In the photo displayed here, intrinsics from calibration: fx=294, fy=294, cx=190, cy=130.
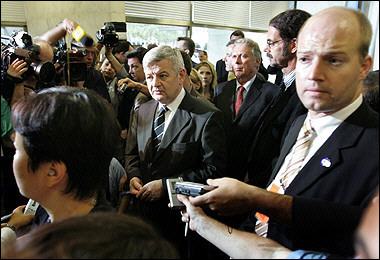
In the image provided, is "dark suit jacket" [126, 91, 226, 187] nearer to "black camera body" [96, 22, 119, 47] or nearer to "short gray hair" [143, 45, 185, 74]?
"short gray hair" [143, 45, 185, 74]

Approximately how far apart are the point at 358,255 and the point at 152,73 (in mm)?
1482

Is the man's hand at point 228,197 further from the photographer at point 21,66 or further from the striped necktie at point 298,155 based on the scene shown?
the photographer at point 21,66

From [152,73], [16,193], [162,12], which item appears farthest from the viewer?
[162,12]

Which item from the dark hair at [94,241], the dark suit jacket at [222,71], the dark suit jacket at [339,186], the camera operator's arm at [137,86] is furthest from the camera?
the dark suit jacket at [222,71]

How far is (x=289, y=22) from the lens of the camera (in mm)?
1479

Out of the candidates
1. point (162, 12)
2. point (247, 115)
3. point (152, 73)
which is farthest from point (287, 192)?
point (162, 12)

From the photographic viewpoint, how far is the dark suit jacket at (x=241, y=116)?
1.78 m

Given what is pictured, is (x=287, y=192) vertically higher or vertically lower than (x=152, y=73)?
lower

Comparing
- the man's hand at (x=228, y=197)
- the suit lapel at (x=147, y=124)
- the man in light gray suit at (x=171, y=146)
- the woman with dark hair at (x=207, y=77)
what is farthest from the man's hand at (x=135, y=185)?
the woman with dark hair at (x=207, y=77)

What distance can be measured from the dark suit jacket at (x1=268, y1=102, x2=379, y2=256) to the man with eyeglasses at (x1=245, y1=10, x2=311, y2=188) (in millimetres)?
309

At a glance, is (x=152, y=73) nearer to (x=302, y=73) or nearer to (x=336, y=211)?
(x=302, y=73)

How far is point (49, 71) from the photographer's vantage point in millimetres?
1853

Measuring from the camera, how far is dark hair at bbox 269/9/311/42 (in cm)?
146

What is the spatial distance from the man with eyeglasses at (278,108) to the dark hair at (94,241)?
26.2 inches
